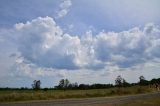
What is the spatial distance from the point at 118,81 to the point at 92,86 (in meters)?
24.9

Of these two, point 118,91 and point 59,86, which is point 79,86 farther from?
point 118,91

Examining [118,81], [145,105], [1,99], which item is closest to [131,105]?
[145,105]

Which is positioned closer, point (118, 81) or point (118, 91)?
point (118, 91)

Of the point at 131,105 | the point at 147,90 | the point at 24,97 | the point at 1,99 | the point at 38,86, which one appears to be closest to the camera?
the point at 131,105

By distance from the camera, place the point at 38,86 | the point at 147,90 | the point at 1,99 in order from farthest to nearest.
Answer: the point at 38,86
the point at 147,90
the point at 1,99

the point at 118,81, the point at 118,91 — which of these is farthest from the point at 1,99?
the point at 118,81

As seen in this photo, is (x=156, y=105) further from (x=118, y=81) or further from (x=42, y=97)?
(x=118, y=81)

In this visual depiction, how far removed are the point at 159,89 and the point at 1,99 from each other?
44.2m

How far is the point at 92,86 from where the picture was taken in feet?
477

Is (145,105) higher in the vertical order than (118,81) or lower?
lower

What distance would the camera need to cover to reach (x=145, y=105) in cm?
2769

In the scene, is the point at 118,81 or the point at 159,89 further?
the point at 118,81

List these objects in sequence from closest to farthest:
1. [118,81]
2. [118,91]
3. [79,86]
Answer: [118,91] → [79,86] → [118,81]

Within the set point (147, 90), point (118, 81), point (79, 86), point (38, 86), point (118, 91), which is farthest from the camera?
point (118, 81)
